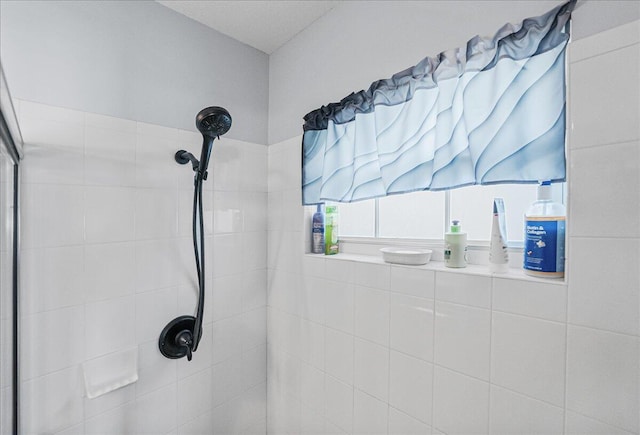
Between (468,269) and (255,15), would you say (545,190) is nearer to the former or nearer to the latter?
(468,269)

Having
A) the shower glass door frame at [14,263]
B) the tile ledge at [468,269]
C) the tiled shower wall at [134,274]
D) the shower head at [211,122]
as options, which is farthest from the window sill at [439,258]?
the shower glass door frame at [14,263]

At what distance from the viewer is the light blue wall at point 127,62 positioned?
992 mm

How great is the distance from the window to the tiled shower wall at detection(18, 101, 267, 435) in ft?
1.86

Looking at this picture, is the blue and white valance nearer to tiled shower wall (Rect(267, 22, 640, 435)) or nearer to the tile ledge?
tiled shower wall (Rect(267, 22, 640, 435))

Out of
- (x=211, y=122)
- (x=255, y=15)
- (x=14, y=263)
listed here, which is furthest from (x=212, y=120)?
(x=14, y=263)

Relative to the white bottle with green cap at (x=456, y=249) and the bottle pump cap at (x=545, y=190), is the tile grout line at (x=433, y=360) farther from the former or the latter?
the bottle pump cap at (x=545, y=190)

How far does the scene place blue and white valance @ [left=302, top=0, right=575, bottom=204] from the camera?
0.78m

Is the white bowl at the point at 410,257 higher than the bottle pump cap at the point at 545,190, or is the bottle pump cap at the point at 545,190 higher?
the bottle pump cap at the point at 545,190

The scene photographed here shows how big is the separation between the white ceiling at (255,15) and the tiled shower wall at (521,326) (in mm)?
1076

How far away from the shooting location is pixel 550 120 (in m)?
0.78

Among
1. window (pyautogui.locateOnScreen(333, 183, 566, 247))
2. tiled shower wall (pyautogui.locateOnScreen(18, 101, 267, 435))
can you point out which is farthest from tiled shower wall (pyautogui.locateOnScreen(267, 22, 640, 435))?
tiled shower wall (pyautogui.locateOnScreen(18, 101, 267, 435))

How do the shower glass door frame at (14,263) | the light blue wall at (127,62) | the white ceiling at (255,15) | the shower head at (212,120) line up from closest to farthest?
1. the shower glass door frame at (14,263)
2. the light blue wall at (127,62)
3. the shower head at (212,120)
4. the white ceiling at (255,15)

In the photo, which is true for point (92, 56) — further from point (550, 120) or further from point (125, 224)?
point (550, 120)

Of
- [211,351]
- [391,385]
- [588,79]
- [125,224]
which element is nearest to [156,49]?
[125,224]
